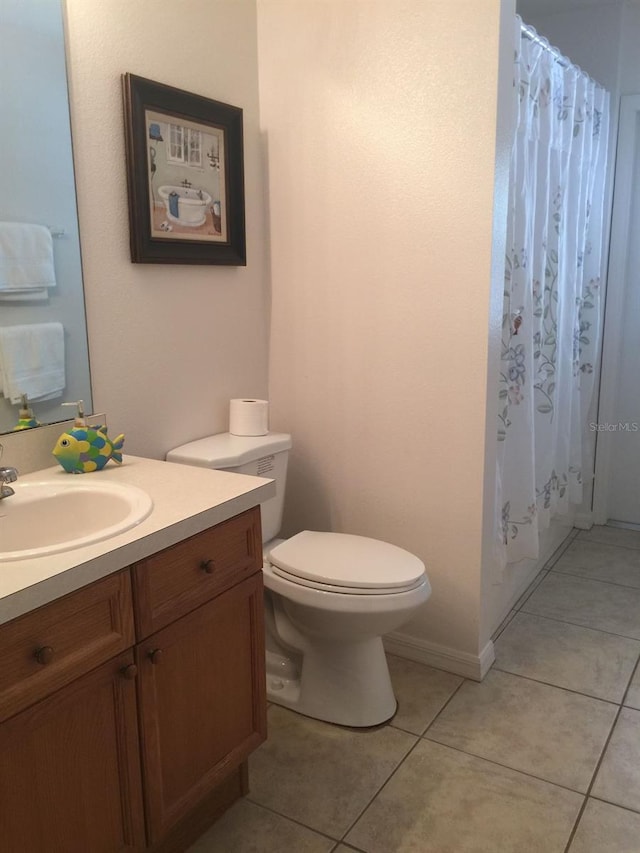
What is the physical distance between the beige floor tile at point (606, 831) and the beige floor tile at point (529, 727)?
0.08m

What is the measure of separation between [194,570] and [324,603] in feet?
1.83

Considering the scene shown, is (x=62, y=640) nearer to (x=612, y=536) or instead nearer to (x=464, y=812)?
(x=464, y=812)

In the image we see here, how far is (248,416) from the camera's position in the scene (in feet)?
7.38

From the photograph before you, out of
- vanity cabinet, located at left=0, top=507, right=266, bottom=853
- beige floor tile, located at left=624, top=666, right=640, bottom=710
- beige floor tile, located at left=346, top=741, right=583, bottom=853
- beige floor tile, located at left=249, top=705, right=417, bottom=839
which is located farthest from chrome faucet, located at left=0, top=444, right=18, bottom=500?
beige floor tile, located at left=624, top=666, right=640, bottom=710

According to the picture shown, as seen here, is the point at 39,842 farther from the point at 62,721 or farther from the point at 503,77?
the point at 503,77

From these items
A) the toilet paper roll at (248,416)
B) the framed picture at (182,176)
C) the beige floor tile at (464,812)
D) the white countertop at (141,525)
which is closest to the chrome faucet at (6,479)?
the white countertop at (141,525)

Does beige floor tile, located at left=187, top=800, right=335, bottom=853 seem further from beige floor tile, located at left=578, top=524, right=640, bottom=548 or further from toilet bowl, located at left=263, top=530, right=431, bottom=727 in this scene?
beige floor tile, located at left=578, top=524, right=640, bottom=548

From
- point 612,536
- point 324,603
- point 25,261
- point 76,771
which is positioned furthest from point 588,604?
point 25,261

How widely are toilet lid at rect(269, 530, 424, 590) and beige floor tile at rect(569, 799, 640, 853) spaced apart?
27.3 inches

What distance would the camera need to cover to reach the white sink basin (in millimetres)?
1479

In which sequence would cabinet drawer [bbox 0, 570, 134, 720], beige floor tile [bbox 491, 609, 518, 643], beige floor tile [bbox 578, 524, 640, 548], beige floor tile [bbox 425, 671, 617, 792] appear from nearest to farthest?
cabinet drawer [bbox 0, 570, 134, 720], beige floor tile [bbox 425, 671, 617, 792], beige floor tile [bbox 491, 609, 518, 643], beige floor tile [bbox 578, 524, 640, 548]

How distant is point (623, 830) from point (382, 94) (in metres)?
2.08

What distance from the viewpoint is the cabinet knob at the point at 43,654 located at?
1.14 meters

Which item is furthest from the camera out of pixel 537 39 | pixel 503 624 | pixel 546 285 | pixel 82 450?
pixel 503 624
